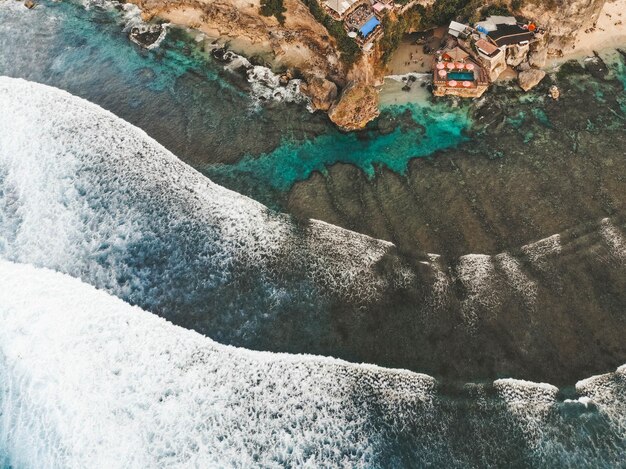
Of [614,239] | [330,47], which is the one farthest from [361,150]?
[614,239]

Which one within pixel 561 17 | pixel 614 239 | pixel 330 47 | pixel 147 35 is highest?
pixel 561 17

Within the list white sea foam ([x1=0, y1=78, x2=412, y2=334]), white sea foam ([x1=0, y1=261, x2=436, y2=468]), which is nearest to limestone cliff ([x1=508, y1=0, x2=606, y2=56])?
white sea foam ([x1=0, y1=78, x2=412, y2=334])

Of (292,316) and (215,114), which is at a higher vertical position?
(215,114)

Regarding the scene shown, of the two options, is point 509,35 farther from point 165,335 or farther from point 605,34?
point 165,335

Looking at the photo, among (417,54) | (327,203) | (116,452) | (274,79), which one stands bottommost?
(116,452)

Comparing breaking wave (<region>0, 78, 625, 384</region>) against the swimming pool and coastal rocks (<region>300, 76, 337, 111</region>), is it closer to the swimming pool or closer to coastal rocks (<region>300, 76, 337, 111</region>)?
coastal rocks (<region>300, 76, 337, 111</region>)

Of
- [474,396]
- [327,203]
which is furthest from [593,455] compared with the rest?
[327,203]

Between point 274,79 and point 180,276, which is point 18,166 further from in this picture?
point 274,79
